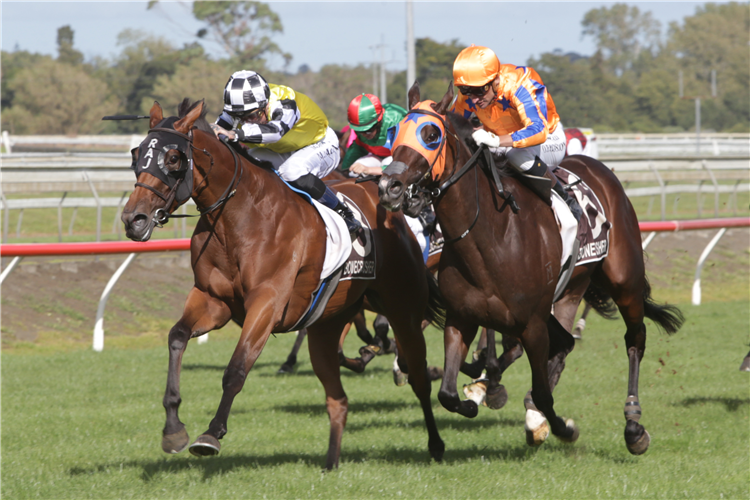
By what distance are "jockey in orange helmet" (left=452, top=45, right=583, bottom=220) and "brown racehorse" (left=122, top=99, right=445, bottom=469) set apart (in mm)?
1054

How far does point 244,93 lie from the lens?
14.9 ft

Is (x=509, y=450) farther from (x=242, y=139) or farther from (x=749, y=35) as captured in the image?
(x=749, y=35)

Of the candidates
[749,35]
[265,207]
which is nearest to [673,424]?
[265,207]

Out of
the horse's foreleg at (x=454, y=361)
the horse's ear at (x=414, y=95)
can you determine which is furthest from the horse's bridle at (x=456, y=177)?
the horse's foreleg at (x=454, y=361)

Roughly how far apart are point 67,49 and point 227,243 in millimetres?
52262

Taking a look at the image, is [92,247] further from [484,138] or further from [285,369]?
[484,138]

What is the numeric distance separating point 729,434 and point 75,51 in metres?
52.2

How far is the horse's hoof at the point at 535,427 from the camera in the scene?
4527mm

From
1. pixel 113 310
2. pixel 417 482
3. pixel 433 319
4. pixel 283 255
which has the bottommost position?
pixel 113 310

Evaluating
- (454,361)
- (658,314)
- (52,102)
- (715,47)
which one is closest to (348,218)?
(454,361)

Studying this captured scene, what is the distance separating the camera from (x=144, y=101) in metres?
40.1

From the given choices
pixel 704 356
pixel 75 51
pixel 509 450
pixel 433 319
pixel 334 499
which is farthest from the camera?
pixel 75 51

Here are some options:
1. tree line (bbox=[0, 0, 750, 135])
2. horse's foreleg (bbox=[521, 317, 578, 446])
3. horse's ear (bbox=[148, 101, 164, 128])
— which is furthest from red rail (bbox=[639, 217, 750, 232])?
tree line (bbox=[0, 0, 750, 135])

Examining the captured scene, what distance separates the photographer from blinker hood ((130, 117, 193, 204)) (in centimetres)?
388
